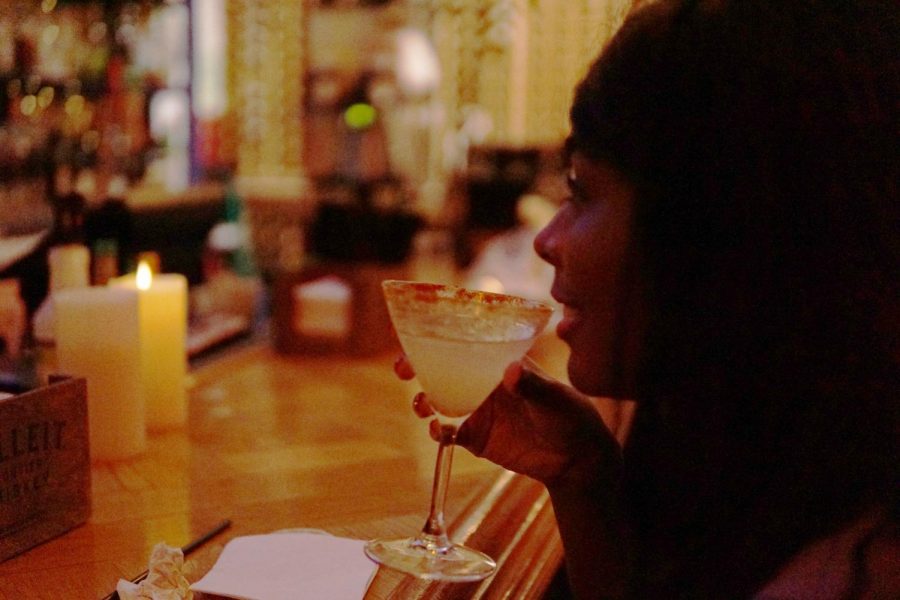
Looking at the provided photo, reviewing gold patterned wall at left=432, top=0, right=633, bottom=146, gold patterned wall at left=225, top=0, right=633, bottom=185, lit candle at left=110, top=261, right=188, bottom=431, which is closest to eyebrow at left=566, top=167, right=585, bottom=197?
lit candle at left=110, top=261, right=188, bottom=431

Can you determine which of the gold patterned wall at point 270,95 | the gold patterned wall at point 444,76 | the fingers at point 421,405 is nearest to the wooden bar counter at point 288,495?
the fingers at point 421,405

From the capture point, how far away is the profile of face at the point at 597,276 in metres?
0.92

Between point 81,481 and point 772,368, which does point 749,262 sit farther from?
point 81,481

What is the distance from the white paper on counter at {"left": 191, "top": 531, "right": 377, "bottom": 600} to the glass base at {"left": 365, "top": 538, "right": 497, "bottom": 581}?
0.02 metres

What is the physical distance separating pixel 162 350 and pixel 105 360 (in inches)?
6.9

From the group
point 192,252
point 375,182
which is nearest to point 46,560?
point 192,252

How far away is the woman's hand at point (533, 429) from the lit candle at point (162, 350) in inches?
18.0

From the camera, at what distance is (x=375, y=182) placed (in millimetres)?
6434

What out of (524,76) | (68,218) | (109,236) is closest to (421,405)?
(68,218)

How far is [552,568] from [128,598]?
477 mm

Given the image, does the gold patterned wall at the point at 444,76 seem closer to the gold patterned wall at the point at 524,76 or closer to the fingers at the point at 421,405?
the gold patterned wall at the point at 524,76

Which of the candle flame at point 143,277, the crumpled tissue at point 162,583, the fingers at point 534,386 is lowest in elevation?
the crumpled tissue at point 162,583

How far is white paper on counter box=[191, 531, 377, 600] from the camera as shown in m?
0.80

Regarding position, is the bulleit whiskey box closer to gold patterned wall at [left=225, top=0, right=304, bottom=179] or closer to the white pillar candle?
the white pillar candle
